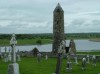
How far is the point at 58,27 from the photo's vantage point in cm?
3344

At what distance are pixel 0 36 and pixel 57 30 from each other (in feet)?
346

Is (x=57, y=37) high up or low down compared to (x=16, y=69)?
up

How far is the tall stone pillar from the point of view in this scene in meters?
32.9

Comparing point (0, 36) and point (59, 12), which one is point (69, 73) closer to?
point (59, 12)

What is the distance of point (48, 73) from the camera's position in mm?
27969

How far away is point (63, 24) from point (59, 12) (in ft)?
4.63

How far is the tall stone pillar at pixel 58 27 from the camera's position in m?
32.9

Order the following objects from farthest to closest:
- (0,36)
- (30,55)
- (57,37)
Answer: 1. (0,36)
2. (30,55)
3. (57,37)

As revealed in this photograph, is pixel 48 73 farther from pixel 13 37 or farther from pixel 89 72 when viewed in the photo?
pixel 13 37

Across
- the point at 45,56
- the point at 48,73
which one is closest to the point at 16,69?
the point at 48,73

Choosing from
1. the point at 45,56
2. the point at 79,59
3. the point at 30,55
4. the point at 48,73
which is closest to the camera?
the point at 48,73

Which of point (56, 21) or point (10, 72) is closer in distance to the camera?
point (10, 72)

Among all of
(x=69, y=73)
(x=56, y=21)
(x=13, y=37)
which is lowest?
(x=69, y=73)

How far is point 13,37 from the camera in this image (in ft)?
71.0
